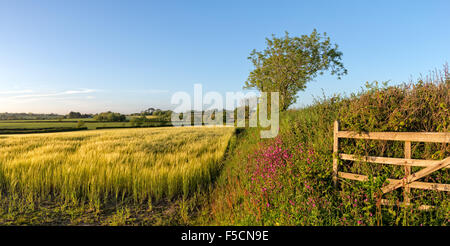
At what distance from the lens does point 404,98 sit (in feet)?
18.7

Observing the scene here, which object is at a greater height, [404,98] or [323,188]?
[404,98]

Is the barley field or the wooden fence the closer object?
the wooden fence

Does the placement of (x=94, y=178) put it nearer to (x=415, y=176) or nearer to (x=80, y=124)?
(x=415, y=176)

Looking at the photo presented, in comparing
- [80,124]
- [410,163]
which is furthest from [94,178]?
[80,124]

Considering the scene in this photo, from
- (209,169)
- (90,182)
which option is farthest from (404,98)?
(90,182)

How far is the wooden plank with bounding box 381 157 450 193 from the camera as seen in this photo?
4016mm

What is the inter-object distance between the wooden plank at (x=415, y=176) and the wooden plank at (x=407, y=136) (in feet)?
1.24

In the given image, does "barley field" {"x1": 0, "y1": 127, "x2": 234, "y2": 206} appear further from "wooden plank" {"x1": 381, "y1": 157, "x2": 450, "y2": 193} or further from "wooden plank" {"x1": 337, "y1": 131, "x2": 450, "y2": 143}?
"wooden plank" {"x1": 381, "y1": 157, "x2": 450, "y2": 193}

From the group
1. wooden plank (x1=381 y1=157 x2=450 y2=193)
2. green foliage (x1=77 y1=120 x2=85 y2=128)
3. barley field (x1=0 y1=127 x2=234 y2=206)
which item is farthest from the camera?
green foliage (x1=77 y1=120 x2=85 y2=128)

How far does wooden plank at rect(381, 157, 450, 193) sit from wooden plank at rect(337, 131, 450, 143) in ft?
1.24

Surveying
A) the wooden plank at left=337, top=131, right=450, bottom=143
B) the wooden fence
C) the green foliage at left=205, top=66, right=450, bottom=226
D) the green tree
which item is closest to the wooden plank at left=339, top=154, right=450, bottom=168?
the wooden fence
